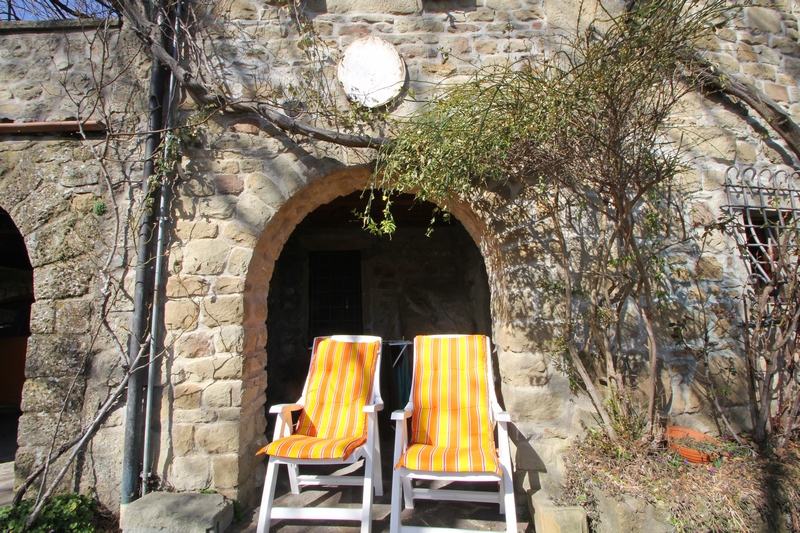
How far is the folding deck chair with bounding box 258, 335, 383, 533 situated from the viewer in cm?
256

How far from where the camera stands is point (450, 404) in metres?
3.04

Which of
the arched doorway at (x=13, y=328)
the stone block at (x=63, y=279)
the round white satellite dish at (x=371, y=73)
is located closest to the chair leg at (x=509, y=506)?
the round white satellite dish at (x=371, y=73)

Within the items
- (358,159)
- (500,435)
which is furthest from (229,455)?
(358,159)

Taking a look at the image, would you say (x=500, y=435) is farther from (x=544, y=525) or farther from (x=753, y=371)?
(x=753, y=371)

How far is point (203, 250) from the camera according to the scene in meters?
3.07

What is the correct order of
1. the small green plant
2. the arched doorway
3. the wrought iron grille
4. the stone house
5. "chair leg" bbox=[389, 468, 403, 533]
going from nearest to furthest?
"chair leg" bbox=[389, 468, 403, 533] → the stone house → the small green plant → the wrought iron grille → the arched doorway

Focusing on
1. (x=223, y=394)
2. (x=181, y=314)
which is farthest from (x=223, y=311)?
(x=223, y=394)

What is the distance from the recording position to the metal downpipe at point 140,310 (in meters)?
2.82

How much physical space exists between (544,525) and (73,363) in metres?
2.98

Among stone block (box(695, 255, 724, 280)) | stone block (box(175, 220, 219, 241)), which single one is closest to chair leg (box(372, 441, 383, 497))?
stone block (box(175, 220, 219, 241))

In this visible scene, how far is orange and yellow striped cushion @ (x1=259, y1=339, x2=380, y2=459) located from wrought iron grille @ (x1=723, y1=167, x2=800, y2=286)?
2.70m

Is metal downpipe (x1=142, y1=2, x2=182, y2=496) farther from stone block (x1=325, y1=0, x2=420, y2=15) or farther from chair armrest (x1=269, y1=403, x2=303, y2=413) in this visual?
stone block (x1=325, y1=0, x2=420, y2=15)

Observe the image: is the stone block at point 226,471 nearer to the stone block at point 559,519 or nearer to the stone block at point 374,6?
the stone block at point 559,519

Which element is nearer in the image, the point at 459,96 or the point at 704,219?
the point at 459,96
